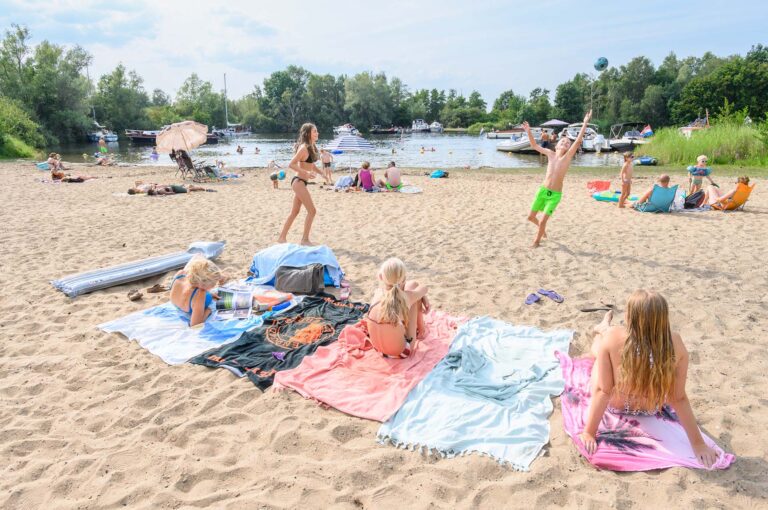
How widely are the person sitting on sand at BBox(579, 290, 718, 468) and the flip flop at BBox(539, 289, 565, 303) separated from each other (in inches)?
93.2

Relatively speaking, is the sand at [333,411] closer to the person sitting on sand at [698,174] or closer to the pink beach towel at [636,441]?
the pink beach towel at [636,441]

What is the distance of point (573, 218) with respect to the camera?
9352 mm

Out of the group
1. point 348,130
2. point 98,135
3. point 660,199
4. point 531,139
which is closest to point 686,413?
point 531,139

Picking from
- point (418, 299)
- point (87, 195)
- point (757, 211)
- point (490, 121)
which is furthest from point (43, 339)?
point (490, 121)

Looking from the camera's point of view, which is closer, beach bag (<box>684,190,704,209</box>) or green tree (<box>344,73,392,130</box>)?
beach bag (<box>684,190,704,209</box>)

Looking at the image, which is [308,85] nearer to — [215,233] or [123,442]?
[215,233]

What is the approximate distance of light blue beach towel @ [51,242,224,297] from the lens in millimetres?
5328

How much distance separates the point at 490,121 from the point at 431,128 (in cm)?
1655

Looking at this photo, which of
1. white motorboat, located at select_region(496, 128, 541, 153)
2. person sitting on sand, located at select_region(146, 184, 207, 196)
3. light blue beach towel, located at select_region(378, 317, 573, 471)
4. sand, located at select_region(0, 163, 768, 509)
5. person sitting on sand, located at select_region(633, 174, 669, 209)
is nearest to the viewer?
sand, located at select_region(0, 163, 768, 509)

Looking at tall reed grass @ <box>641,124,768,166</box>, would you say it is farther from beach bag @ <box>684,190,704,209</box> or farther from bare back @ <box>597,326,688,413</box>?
bare back @ <box>597,326,688,413</box>

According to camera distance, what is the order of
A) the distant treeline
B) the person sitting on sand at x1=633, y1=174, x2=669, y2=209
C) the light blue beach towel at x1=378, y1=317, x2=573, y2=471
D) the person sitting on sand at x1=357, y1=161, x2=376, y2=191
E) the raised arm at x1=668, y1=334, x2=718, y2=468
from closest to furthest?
the raised arm at x1=668, y1=334, x2=718, y2=468, the light blue beach towel at x1=378, y1=317, x2=573, y2=471, the person sitting on sand at x1=633, y1=174, x2=669, y2=209, the person sitting on sand at x1=357, y1=161, x2=376, y2=191, the distant treeline

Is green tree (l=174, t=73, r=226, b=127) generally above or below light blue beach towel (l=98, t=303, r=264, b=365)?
above

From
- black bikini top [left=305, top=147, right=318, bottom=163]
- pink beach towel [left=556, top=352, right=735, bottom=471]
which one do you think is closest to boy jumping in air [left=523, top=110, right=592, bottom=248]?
black bikini top [left=305, top=147, right=318, bottom=163]

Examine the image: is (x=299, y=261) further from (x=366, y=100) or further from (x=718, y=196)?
(x=366, y=100)
